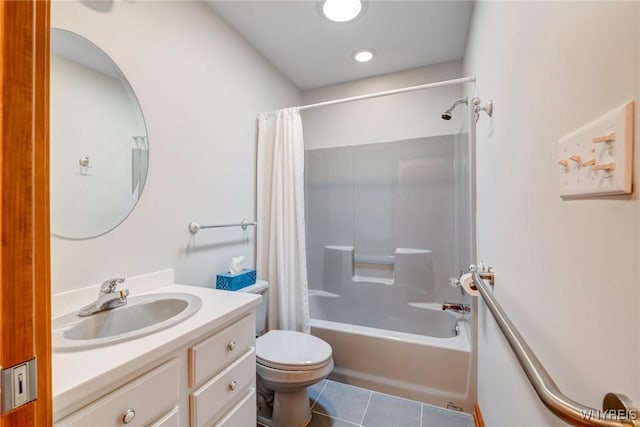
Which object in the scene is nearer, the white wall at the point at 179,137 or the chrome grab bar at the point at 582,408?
the chrome grab bar at the point at 582,408

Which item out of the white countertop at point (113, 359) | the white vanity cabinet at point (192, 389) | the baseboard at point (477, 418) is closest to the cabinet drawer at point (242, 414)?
the white vanity cabinet at point (192, 389)

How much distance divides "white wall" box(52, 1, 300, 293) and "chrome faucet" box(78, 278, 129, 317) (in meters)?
0.10

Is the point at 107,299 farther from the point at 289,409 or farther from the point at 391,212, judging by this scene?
the point at 391,212

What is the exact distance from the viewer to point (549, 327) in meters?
0.63

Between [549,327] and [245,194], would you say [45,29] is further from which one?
[245,194]

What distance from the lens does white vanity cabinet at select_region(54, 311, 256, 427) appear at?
63cm

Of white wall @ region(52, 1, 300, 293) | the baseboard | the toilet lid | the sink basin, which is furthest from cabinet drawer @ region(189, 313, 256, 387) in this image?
the baseboard

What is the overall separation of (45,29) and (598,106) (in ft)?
3.14

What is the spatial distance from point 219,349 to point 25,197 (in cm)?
73

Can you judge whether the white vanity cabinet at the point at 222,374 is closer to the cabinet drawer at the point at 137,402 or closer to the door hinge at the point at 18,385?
the cabinet drawer at the point at 137,402

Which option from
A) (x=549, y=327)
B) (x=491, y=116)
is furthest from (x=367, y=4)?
(x=549, y=327)

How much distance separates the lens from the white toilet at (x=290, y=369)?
51.4 inches

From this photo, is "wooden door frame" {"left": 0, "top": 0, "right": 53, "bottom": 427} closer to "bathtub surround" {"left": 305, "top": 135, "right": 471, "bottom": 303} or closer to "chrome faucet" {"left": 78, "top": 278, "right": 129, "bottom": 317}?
"chrome faucet" {"left": 78, "top": 278, "right": 129, "bottom": 317}

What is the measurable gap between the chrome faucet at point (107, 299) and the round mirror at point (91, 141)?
0.69ft
